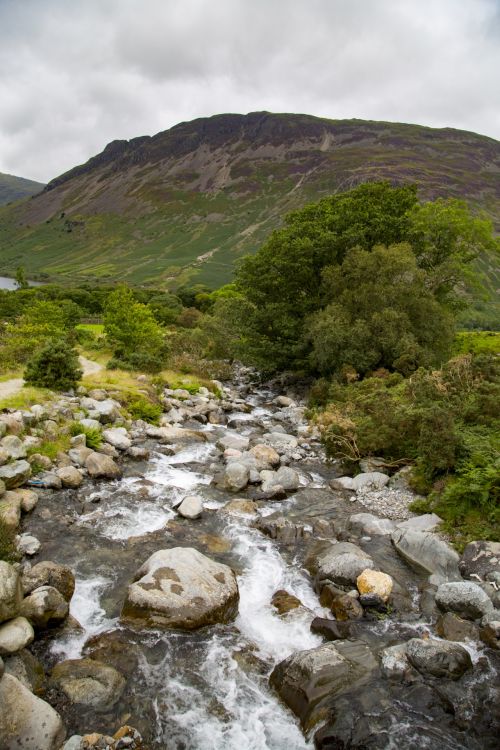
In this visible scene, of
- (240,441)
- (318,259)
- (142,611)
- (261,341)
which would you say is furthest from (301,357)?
(142,611)

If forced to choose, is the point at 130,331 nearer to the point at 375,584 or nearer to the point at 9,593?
the point at 9,593

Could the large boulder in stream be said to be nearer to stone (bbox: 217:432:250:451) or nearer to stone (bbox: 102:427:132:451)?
stone (bbox: 102:427:132:451)

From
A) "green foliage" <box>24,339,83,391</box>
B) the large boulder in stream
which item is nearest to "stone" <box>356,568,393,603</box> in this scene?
the large boulder in stream

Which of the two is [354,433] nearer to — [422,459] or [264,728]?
[422,459]

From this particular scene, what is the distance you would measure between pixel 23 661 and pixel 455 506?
11.2m

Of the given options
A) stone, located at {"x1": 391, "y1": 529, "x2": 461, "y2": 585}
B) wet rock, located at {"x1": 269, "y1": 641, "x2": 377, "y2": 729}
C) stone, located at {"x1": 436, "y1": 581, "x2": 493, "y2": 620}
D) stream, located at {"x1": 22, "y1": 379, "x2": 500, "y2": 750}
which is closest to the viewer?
stream, located at {"x1": 22, "y1": 379, "x2": 500, "y2": 750}

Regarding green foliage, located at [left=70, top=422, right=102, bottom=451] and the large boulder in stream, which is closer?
the large boulder in stream

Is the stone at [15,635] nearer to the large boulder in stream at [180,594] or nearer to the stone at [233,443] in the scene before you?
the large boulder in stream at [180,594]

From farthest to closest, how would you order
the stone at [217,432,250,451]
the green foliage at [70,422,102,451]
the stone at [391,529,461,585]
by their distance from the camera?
the stone at [217,432,250,451]
the green foliage at [70,422,102,451]
the stone at [391,529,461,585]

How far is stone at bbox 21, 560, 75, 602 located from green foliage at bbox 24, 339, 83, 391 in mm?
14970

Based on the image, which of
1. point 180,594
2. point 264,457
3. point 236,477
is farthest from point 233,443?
point 180,594

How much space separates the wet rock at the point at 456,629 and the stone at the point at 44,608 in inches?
295

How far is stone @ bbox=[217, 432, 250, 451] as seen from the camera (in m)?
20.3

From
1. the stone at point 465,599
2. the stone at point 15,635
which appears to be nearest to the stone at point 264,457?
the stone at point 465,599
